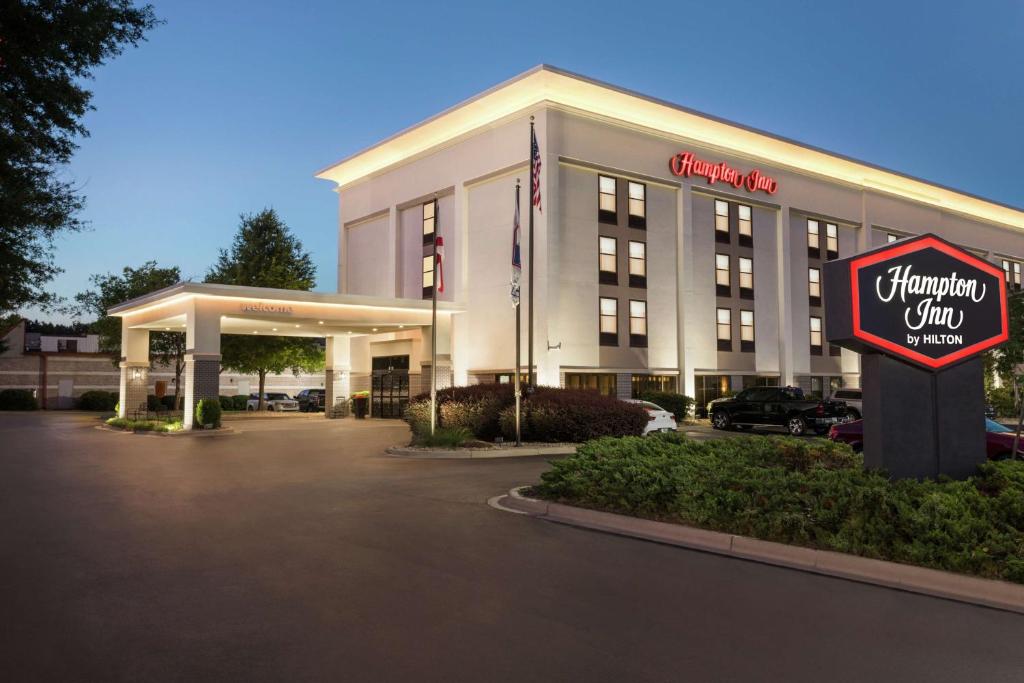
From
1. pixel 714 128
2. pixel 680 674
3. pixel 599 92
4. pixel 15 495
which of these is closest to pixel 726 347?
pixel 714 128

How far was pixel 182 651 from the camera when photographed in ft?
18.8

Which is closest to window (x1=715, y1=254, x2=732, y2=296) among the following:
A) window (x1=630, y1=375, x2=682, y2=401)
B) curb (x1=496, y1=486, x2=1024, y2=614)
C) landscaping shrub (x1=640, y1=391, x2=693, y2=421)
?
window (x1=630, y1=375, x2=682, y2=401)

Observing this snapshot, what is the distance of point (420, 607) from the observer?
6.83 metres

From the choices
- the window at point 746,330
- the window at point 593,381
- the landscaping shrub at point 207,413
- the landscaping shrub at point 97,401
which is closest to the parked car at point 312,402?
the landscaping shrub at point 97,401

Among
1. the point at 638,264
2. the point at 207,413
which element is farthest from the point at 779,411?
the point at 207,413

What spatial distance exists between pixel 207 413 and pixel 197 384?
1.20 meters

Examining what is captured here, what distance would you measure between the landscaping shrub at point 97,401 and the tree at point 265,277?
14717 millimetres

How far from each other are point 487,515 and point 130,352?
114 feet

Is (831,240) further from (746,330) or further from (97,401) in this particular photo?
(97,401)

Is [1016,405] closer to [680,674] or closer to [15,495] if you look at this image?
[680,674]

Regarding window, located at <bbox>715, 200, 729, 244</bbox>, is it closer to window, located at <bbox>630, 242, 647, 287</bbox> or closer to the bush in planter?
window, located at <bbox>630, 242, 647, 287</bbox>

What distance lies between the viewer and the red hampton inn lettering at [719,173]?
39250 mm

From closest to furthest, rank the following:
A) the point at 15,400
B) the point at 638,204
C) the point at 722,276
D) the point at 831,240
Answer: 1. the point at 638,204
2. the point at 722,276
3. the point at 831,240
4. the point at 15,400

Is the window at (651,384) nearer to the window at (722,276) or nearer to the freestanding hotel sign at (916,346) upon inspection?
the window at (722,276)
